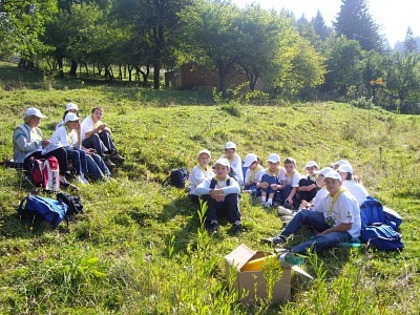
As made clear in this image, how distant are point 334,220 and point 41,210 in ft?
13.5

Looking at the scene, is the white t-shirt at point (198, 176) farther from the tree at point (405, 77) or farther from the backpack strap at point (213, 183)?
the tree at point (405, 77)

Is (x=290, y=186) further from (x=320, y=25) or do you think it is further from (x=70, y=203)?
(x=320, y=25)

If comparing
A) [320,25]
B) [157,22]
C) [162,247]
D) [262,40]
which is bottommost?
[162,247]

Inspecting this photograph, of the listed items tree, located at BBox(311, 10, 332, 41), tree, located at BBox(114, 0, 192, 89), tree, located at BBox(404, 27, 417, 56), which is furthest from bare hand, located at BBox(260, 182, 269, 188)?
tree, located at BBox(311, 10, 332, 41)

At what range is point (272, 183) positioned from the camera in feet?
26.1

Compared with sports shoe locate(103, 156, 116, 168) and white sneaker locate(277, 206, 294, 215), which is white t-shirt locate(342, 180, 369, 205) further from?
sports shoe locate(103, 156, 116, 168)

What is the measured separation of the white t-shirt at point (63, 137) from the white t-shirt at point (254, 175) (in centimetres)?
368

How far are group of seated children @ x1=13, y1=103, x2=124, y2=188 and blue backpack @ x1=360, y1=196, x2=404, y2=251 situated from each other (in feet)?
14.8

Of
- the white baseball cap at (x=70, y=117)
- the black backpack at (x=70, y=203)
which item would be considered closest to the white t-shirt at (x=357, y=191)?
the black backpack at (x=70, y=203)

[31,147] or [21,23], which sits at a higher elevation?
[21,23]

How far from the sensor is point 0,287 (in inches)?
159

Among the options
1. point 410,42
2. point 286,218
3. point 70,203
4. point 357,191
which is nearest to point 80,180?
point 70,203

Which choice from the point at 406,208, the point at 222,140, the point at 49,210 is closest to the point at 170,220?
the point at 49,210

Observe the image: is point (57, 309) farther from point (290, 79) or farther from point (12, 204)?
point (290, 79)
